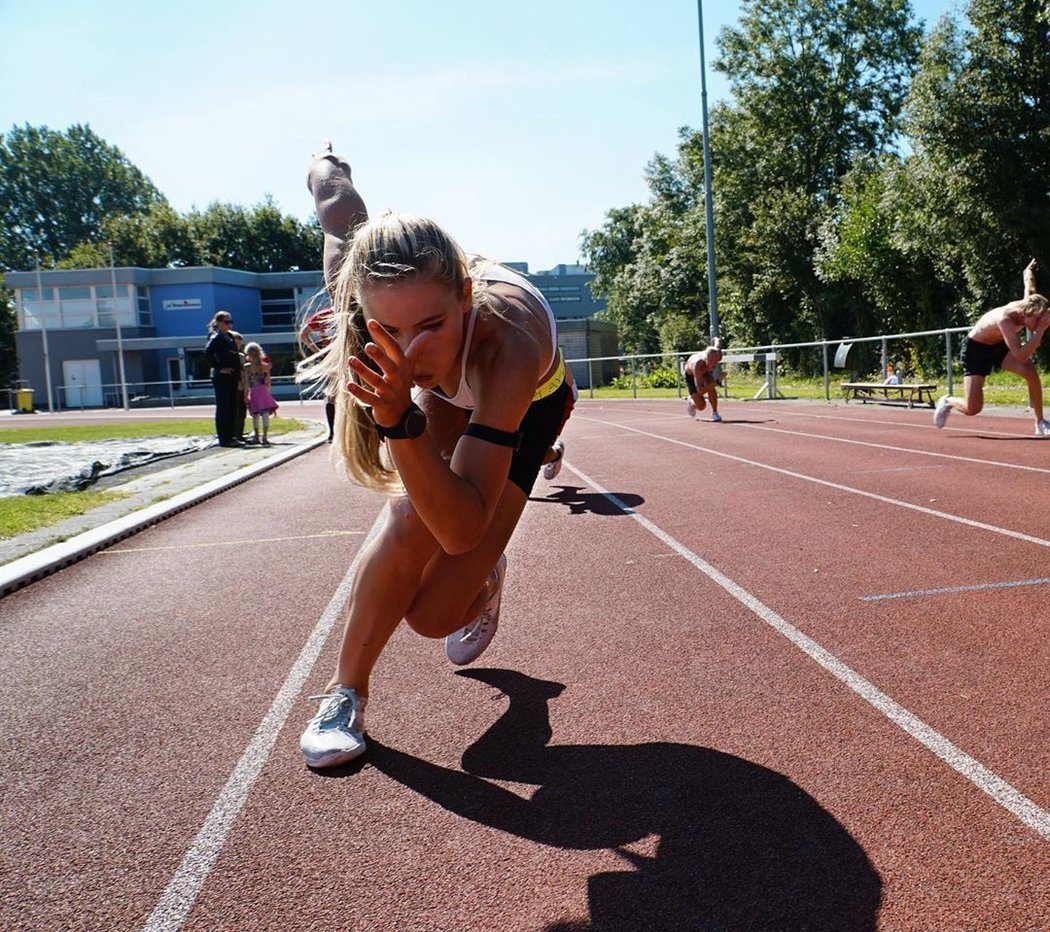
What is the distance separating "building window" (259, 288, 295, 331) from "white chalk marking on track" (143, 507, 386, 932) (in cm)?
6057

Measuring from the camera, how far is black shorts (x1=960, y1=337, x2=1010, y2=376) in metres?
12.4

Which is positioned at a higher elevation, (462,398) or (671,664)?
(462,398)

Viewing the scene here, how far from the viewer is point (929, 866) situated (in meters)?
2.49

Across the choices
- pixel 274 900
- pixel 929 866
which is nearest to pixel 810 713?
pixel 929 866

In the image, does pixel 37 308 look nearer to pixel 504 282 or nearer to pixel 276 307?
pixel 276 307

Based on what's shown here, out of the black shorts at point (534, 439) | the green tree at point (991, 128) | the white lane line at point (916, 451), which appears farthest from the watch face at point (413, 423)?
the green tree at point (991, 128)

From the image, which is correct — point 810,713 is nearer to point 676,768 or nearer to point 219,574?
point 676,768

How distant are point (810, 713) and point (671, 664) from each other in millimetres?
770

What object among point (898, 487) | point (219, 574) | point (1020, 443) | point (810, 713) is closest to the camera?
point (810, 713)

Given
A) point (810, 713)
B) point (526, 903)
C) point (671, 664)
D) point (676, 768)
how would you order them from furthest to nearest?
point (671, 664), point (810, 713), point (676, 768), point (526, 903)

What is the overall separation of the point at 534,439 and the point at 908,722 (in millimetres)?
1647

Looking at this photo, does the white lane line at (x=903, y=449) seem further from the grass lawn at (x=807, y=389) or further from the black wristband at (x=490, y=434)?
the black wristband at (x=490, y=434)

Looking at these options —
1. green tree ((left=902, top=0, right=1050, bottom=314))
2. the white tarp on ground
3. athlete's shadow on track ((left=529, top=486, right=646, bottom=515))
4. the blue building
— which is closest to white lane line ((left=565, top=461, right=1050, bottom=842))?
athlete's shadow on track ((left=529, top=486, right=646, bottom=515))

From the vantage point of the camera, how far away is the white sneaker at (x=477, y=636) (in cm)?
411
